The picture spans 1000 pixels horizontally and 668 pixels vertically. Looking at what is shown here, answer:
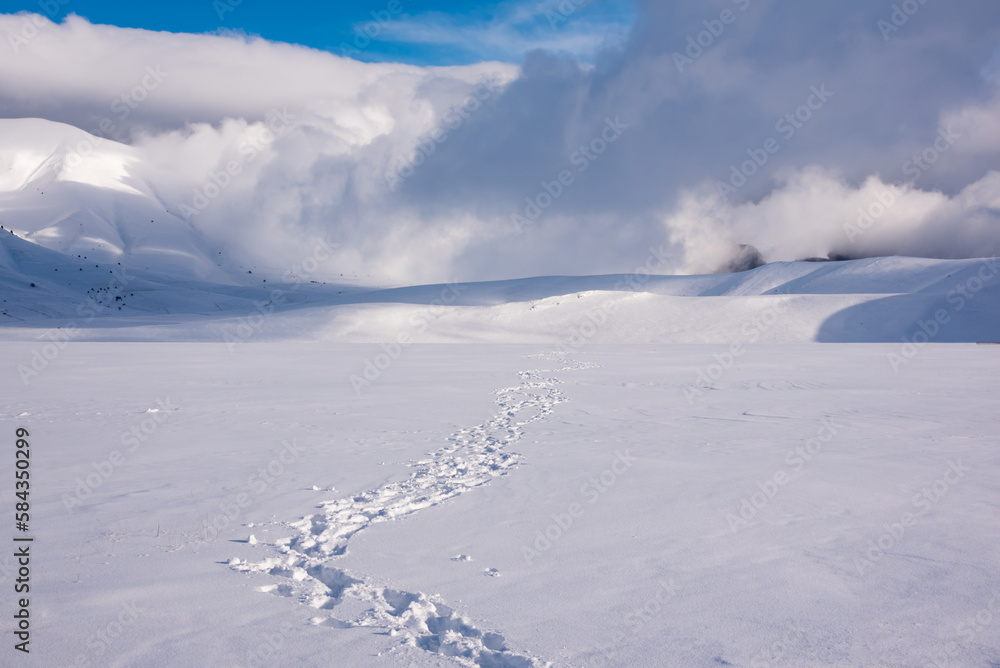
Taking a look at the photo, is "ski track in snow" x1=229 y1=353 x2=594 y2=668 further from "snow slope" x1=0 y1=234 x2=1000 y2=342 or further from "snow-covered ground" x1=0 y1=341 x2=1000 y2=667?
"snow slope" x1=0 y1=234 x2=1000 y2=342

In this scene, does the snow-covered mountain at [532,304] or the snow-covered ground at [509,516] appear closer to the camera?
the snow-covered ground at [509,516]

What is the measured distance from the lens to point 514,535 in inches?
189

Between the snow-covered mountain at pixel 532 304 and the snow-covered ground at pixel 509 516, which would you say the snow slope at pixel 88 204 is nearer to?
the snow-covered mountain at pixel 532 304

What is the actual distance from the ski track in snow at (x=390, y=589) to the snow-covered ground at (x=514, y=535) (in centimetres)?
2

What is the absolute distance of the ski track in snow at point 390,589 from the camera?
10.6 feet

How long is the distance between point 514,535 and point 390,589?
127 centimetres

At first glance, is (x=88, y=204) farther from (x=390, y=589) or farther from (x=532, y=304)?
(x=390, y=589)

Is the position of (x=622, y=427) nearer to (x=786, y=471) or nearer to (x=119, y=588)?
(x=786, y=471)

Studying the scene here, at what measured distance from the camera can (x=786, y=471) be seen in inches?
262

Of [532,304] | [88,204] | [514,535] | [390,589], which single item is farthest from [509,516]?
[88,204]

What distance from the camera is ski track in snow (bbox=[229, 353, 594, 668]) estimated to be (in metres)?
3.23

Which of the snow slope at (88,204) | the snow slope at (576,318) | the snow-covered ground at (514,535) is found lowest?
Result: the snow-covered ground at (514,535)

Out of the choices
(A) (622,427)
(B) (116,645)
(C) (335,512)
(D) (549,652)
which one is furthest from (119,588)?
(A) (622,427)

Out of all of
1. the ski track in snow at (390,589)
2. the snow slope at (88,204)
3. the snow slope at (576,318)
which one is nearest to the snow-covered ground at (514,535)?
the ski track in snow at (390,589)
